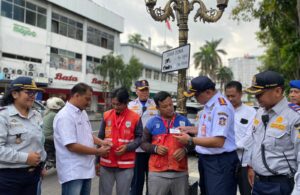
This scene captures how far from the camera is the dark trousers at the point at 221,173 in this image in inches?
121

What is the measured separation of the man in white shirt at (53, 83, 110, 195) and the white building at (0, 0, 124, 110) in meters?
21.1

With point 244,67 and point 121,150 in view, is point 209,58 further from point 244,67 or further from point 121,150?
point 121,150

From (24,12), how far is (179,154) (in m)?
25.1

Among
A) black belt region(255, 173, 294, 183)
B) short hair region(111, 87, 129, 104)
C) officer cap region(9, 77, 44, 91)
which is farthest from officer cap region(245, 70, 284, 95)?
officer cap region(9, 77, 44, 91)

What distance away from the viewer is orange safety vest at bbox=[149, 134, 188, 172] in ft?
11.0

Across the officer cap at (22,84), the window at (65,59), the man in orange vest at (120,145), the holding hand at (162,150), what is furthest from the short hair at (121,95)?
the window at (65,59)

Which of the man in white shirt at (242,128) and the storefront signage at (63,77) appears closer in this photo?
the man in white shirt at (242,128)

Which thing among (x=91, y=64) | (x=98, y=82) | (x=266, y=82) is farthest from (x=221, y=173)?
(x=98, y=82)

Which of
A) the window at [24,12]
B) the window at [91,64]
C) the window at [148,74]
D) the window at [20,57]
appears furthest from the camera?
the window at [148,74]

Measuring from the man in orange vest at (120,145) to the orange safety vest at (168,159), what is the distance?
1.02ft

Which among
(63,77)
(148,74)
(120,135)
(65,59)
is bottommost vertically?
(120,135)

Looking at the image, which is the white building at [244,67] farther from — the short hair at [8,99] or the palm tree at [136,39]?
the short hair at [8,99]

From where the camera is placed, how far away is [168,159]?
3.37 m

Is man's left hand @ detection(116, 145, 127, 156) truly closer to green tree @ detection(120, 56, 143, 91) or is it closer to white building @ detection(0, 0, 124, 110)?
white building @ detection(0, 0, 124, 110)
